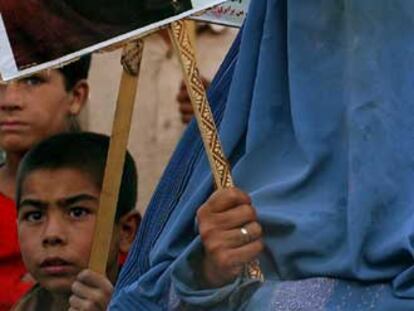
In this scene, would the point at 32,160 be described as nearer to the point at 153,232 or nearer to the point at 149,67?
the point at 153,232

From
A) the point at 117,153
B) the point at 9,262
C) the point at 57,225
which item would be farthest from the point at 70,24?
the point at 9,262

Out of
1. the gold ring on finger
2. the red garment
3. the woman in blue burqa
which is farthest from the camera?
the red garment

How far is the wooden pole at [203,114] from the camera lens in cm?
440

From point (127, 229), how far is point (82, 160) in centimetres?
25

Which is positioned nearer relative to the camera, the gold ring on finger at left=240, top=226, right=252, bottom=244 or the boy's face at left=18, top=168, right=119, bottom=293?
the gold ring on finger at left=240, top=226, right=252, bottom=244

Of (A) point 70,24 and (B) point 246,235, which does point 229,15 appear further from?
(B) point 246,235

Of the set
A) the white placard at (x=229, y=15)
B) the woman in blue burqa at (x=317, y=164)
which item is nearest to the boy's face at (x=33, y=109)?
the white placard at (x=229, y=15)

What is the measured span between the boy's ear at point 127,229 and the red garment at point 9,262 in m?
0.43

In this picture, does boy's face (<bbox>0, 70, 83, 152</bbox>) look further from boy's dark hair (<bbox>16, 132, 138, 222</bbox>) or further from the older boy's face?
the older boy's face

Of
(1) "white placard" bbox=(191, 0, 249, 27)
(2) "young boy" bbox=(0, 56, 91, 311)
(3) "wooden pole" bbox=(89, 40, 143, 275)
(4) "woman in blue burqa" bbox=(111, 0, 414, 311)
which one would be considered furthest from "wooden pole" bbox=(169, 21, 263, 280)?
(2) "young boy" bbox=(0, 56, 91, 311)

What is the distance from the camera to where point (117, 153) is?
5.00 meters

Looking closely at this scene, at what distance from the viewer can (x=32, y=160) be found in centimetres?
585

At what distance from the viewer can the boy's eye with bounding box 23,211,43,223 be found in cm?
569

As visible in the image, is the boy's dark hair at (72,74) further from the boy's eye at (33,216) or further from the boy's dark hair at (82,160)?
the boy's eye at (33,216)
